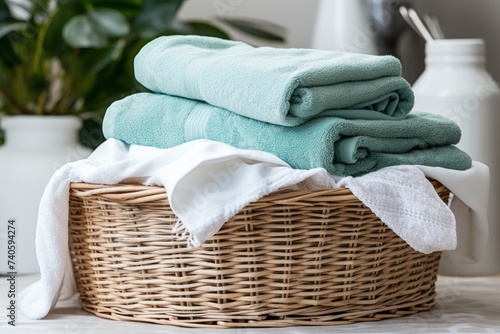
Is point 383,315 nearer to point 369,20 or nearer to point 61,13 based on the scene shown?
point 369,20

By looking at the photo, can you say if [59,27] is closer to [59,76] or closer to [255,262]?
[59,76]

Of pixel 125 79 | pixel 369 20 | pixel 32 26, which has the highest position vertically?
pixel 369 20

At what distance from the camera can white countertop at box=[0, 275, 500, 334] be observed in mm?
898

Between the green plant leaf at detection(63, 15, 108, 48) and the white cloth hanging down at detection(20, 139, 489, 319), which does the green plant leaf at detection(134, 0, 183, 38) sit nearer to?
the green plant leaf at detection(63, 15, 108, 48)

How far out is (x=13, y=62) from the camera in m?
1.56

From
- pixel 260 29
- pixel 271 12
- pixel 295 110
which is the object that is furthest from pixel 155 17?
pixel 295 110

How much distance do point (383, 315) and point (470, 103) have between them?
40 centimetres

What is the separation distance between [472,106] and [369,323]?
43cm

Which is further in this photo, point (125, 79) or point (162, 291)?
point (125, 79)

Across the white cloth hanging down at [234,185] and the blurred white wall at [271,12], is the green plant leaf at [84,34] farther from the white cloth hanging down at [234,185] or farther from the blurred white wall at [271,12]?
the white cloth hanging down at [234,185]

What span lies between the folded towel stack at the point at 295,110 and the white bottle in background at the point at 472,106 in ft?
0.67

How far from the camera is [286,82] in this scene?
2.80ft

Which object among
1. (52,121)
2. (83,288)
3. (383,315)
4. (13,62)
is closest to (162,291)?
(83,288)

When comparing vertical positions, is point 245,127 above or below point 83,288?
above
